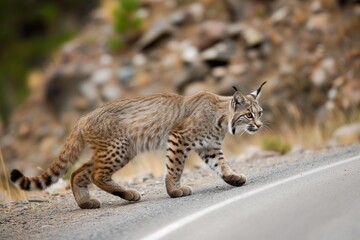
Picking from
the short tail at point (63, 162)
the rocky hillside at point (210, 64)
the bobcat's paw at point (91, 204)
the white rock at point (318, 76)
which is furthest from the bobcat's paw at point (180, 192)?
the white rock at point (318, 76)

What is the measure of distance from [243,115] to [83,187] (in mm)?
2371

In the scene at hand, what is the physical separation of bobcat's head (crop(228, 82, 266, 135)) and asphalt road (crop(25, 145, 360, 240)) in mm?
724

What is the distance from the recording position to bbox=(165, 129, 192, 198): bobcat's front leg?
31.7ft

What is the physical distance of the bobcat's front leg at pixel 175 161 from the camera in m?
9.65

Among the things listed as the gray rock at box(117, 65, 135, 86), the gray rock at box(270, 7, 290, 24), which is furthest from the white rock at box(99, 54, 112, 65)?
the gray rock at box(270, 7, 290, 24)

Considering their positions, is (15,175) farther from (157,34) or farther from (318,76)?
(157,34)

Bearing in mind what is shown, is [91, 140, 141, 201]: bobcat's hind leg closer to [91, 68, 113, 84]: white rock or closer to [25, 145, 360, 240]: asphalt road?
[25, 145, 360, 240]: asphalt road

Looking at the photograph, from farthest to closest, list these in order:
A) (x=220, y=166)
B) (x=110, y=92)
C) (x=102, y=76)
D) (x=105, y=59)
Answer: (x=105, y=59) < (x=102, y=76) < (x=110, y=92) < (x=220, y=166)

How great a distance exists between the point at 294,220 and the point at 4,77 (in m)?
31.1

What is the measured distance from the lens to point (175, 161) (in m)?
9.79

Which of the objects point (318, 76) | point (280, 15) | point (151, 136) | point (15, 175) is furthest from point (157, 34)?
point (15, 175)

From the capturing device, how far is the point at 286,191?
8.32 meters

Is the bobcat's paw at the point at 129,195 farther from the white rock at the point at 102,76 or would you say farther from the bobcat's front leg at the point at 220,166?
the white rock at the point at 102,76

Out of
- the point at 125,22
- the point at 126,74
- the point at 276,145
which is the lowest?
the point at 276,145
